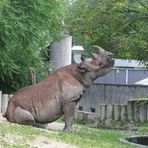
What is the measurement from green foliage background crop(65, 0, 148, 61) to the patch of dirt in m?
3.94

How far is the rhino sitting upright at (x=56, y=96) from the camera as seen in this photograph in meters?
12.6

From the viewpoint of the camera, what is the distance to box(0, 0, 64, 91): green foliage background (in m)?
17.9

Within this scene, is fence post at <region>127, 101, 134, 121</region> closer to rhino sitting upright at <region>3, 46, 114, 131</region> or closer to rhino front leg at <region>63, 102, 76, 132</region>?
rhino sitting upright at <region>3, 46, 114, 131</region>

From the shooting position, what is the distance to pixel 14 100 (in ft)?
41.4

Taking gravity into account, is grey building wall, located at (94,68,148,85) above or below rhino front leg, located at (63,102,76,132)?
above

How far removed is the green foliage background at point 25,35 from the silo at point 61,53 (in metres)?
1.41

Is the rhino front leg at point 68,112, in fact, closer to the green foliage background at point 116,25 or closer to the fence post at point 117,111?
the green foliage background at point 116,25

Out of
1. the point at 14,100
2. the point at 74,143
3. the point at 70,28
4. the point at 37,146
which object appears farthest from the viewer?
the point at 70,28

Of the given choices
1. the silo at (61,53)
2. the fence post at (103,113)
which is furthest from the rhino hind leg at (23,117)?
the silo at (61,53)

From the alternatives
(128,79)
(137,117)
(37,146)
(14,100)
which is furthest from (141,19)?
(128,79)

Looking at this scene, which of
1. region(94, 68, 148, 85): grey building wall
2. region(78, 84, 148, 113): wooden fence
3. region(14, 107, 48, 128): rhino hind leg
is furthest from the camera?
region(94, 68, 148, 85): grey building wall

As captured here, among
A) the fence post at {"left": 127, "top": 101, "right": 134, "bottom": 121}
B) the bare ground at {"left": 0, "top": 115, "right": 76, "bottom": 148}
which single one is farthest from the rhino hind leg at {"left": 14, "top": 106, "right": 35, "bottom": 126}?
the fence post at {"left": 127, "top": 101, "right": 134, "bottom": 121}

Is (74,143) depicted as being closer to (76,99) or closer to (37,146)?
(37,146)

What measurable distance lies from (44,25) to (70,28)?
19.7 feet
